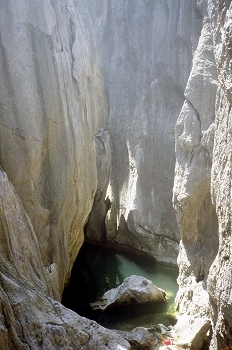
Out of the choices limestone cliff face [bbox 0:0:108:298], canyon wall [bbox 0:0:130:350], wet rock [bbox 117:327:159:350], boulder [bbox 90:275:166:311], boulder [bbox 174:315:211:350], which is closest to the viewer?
canyon wall [bbox 0:0:130:350]

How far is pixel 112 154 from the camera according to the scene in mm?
14953

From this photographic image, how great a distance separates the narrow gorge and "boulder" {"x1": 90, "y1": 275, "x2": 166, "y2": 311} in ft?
2.11

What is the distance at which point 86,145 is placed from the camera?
10.4m

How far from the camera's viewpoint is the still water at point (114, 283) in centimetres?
872

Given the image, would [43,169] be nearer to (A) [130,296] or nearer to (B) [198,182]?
(B) [198,182]

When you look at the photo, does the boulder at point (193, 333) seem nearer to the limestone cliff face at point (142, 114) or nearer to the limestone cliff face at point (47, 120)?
the limestone cliff face at point (47, 120)

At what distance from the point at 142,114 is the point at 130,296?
6.61 meters

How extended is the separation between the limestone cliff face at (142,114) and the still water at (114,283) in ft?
2.30

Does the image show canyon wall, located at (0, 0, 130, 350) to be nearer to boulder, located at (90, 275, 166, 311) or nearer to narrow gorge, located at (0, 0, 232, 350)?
narrow gorge, located at (0, 0, 232, 350)

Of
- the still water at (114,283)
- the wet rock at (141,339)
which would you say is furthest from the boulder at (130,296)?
the wet rock at (141,339)

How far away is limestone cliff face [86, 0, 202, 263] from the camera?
12992 millimetres

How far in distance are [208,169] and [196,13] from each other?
14.4 feet

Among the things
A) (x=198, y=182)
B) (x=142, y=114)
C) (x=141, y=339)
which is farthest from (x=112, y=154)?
(x=141, y=339)

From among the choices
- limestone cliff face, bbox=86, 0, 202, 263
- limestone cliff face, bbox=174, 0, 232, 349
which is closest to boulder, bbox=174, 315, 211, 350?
limestone cliff face, bbox=174, 0, 232, 349
